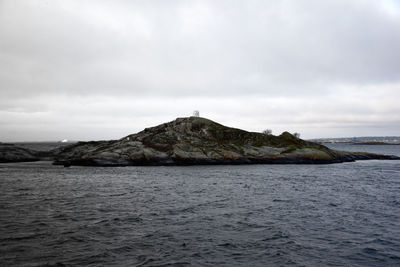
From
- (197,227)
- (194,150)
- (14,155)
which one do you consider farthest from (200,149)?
(14,155)

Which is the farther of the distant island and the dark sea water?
the distant island

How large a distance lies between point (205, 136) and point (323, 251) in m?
66.6

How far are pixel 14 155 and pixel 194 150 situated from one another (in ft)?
180

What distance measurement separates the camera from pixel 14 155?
87375mm

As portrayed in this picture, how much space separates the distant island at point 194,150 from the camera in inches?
2800

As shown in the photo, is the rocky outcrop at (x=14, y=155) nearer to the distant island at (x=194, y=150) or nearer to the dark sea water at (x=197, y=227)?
the distant island at (x=194, y=150)

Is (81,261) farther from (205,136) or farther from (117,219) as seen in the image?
(205,136)

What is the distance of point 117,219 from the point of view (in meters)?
22.2

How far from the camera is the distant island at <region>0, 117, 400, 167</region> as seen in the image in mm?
71125

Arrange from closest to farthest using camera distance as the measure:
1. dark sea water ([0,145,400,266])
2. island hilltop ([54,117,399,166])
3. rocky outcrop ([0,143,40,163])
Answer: dark sea water ([0,145,400,266]), island hilltop ([54,117,399,166]), rocky outcrop ([0,143,40,163])

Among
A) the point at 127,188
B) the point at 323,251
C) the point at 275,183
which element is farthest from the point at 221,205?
the point at 275,183

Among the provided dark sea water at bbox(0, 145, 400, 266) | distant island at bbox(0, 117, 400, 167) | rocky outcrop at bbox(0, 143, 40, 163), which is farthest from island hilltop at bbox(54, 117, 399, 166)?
dark sea water at bbox(0, 145, 400, 266)

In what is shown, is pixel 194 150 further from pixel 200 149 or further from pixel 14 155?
pixel 14 155

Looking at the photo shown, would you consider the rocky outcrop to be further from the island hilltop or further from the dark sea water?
the dark sea water
